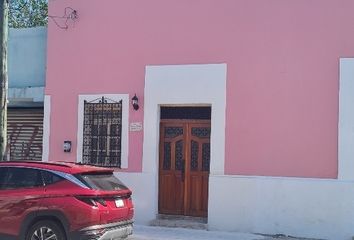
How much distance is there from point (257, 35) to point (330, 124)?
2403mm

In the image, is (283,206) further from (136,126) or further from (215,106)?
(136,126)

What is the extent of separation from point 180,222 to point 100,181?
3.53 meters

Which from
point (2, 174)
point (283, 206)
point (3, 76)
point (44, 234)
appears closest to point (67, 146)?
point (3, 76)

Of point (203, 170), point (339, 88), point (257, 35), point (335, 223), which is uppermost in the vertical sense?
point (257, 35)

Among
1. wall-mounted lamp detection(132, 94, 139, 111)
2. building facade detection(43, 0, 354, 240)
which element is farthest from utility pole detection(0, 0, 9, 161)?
wall-mounted lamp detection(132, 94, 139, 111)

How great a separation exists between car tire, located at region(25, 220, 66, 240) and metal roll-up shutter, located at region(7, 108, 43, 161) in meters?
5.75

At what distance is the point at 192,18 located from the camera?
12164 mm

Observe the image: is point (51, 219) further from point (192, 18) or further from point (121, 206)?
point (192, 18)

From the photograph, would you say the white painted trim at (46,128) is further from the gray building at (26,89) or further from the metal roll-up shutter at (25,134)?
the metal roll-up shutter at (25,134)

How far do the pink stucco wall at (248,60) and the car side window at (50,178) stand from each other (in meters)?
3.87

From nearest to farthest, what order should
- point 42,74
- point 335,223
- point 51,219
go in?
point 51,219 → point 335,223 → point 42,74

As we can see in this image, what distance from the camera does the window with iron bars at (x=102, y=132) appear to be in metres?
12.7

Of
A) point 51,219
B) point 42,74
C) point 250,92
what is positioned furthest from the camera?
point 42,74

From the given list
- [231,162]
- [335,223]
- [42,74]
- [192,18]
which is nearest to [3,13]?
[42,74]
